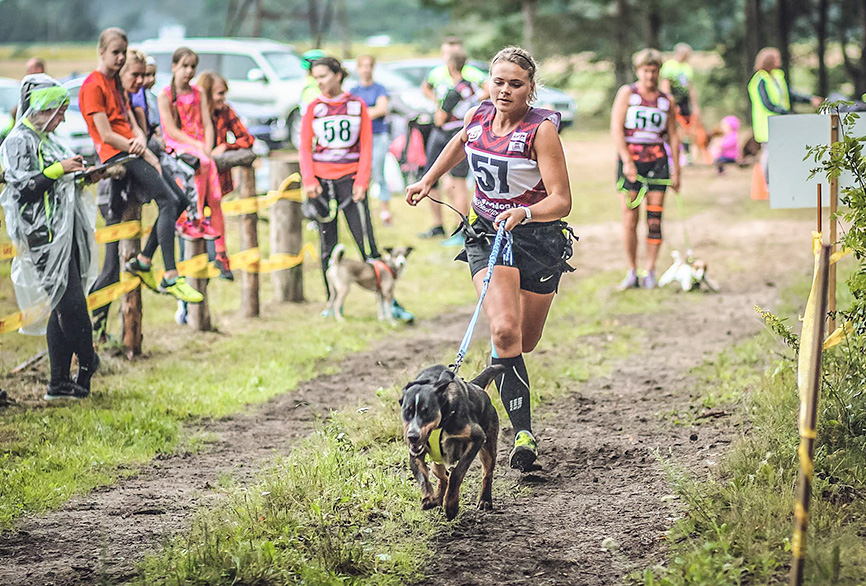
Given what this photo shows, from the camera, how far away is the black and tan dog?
4453 mm

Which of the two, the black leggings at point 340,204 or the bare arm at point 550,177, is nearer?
the bare arm at point 550,177

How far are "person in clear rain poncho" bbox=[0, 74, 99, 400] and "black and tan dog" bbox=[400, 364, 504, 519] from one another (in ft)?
11.0

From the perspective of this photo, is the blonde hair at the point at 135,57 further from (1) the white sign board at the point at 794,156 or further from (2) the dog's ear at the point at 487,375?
(1) the white sign board at the point at 794,156

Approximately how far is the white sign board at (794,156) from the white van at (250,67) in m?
15.0

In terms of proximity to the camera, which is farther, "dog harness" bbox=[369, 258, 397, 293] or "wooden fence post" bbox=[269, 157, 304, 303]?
"wooden fence post" bbox=[269, 157, 304, 303]

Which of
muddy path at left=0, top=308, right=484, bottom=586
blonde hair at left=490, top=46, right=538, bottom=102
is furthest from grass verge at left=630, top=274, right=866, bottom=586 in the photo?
muddy path at left=0, top=308, right=484, bottom=586

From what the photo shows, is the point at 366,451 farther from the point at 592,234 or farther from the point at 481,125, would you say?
the point at 592,234

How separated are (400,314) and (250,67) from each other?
12733 mm

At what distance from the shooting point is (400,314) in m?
10.3

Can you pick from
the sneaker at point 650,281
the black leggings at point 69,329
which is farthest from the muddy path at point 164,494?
the sneaker at point 650,281

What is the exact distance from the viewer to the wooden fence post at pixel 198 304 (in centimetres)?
938

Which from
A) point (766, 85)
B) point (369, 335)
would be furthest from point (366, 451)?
point (766, 85)

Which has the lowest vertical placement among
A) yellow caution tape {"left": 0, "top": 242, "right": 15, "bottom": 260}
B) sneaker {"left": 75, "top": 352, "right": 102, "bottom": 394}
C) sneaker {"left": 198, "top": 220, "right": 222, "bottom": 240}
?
sneaker {"left": 75, "top": 352, "right": 102, "bottom": 394}

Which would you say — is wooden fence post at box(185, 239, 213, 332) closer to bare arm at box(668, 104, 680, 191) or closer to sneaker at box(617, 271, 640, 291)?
sneaker at box(617, 271, 640, 291)
